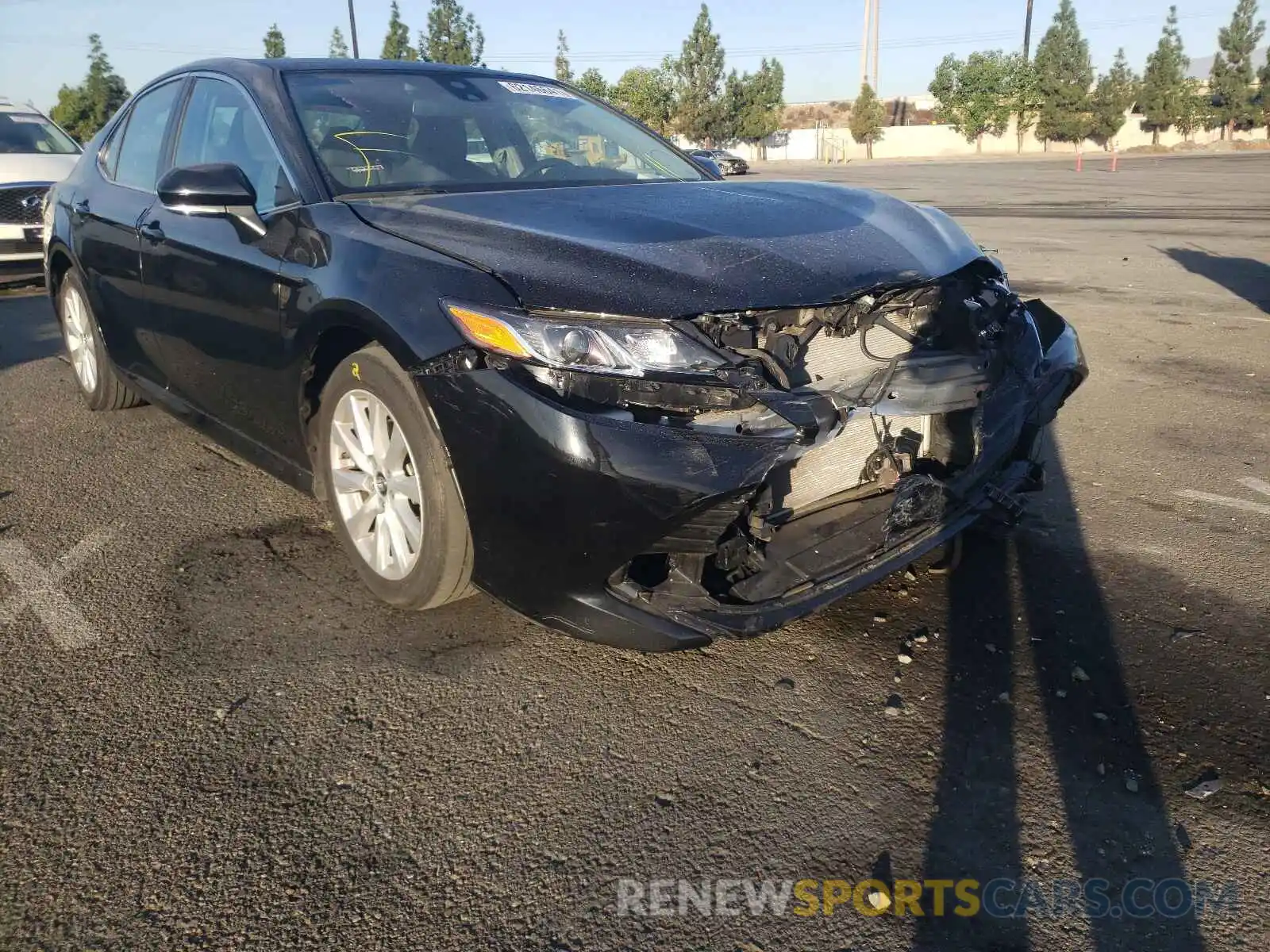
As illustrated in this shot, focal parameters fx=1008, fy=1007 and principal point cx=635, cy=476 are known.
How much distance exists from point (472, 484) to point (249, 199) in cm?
138

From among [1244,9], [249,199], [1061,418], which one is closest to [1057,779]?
[249,199]

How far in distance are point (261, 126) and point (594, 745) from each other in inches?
96.5

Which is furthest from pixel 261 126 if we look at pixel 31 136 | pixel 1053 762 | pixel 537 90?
pixel 31 136

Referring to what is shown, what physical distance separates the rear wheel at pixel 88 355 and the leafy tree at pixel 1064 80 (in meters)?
64.1

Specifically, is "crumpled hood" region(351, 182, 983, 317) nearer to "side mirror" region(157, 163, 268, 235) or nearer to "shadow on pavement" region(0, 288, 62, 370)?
"side mirror" region(157, 163, 268, 235)

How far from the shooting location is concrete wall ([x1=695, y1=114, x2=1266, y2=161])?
62.0 meters

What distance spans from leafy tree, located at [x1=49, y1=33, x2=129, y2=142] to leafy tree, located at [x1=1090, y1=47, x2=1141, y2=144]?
5204 centimetres

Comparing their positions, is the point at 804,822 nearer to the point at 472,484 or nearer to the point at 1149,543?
the point at 472,484

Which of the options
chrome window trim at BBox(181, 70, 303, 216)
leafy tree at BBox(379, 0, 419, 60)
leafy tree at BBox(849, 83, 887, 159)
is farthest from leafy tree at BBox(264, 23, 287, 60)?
chrome window trim at BBox(181, 70, 303, 216)

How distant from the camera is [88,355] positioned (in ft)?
16.8

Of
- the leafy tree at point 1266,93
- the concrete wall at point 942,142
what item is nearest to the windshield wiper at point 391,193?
the concrete wall at point 942,142

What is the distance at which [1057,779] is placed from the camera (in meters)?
2.34

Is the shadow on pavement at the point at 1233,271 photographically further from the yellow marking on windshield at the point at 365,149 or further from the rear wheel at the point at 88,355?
the rear wheel at the point at 88,355

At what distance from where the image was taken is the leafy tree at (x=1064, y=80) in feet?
196
